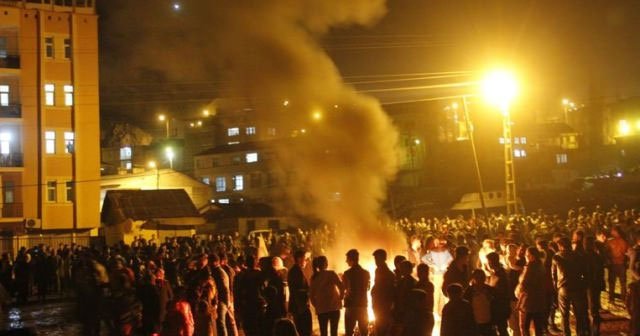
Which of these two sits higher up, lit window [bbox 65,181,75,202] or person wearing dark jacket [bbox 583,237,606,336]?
lit window [bbox 65,181,75,202]

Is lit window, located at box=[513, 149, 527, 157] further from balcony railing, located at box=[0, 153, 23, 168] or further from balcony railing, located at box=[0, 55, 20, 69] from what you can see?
balcony railing, located at box=[0, 55, 20, 69]

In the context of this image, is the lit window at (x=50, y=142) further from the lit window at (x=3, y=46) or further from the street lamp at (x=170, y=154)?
the street lamp at (x=170, y=154)

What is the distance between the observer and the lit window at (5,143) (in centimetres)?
3797

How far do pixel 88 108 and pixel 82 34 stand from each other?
179 inches

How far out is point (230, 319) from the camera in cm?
1209

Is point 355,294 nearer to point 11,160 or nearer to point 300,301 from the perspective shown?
point 300,301

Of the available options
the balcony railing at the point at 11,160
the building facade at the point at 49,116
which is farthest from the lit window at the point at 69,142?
the balcony railing at the point at 11,160

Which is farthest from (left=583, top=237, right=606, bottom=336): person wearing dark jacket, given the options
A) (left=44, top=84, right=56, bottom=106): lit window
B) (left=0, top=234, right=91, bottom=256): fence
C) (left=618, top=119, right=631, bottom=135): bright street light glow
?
(left=618, top=119, right=631, bottom=135): bright street light glow

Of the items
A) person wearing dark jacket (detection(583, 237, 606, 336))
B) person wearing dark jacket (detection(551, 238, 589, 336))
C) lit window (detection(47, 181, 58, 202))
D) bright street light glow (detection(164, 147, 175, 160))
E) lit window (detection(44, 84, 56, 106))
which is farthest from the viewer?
bright street light glow (detection(164, 147, 175, 160))

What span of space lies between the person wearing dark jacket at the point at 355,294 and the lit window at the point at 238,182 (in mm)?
56241

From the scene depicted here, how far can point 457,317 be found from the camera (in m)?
7.57

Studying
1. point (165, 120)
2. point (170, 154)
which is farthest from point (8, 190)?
point (165, 120)

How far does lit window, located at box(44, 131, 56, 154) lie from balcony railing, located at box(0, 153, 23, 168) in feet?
5.41

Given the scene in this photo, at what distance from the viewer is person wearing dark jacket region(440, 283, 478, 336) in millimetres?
7559
